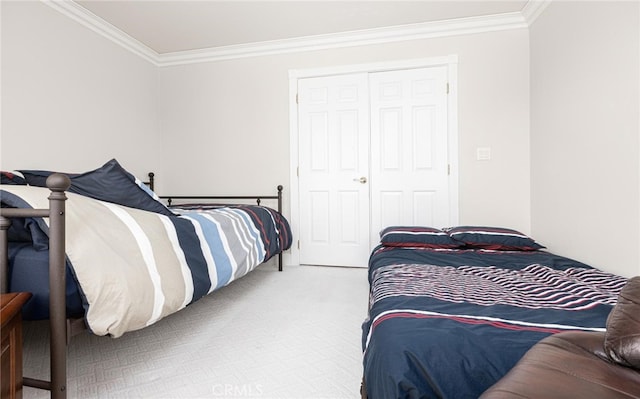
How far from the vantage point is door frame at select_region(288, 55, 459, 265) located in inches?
116

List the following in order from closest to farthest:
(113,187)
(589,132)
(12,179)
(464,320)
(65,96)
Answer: (464,320) < (113,187) < (12,179) < (589,132) < (65,96)

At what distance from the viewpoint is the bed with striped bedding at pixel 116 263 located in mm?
1082

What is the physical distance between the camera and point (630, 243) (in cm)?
162

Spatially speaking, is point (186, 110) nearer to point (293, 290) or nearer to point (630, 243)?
point (293, 290)

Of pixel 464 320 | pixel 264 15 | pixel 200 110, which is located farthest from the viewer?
pixel 200 110

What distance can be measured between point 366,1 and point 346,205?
1.88 meters

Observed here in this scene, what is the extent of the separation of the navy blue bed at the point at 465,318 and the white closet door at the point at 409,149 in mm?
1348

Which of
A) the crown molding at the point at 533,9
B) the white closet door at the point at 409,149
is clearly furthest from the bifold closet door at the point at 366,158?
the crown molding at the point at 533,9

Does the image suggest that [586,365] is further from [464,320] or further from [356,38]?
[356,38]

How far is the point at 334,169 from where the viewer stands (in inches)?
127

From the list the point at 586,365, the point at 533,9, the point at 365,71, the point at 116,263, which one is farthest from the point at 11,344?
the point at 533,9

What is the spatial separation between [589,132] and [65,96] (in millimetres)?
3979

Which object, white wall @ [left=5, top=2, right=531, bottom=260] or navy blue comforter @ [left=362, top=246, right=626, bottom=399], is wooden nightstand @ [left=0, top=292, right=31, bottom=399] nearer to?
navy blue comforter @ [left=362, top=246, right=626, bottom=399]

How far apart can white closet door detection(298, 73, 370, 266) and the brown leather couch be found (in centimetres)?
238
